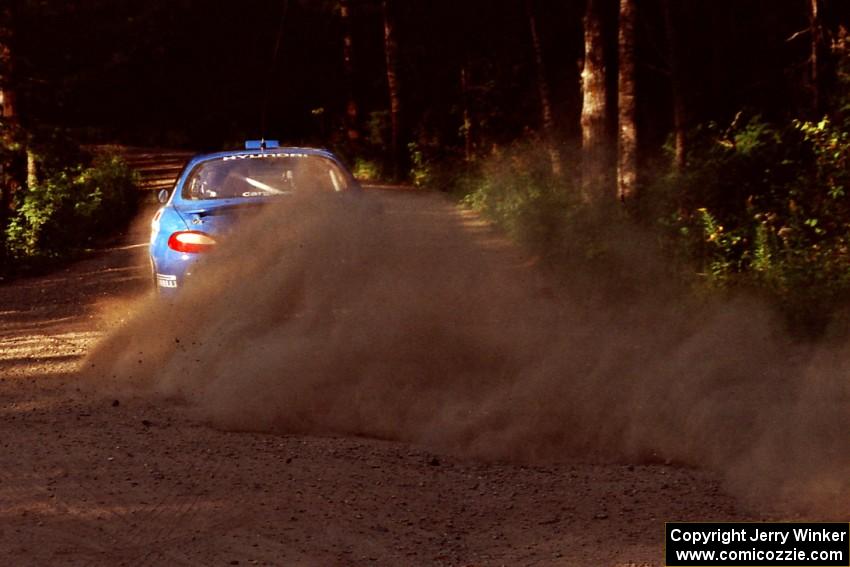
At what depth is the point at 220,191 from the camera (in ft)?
40.8

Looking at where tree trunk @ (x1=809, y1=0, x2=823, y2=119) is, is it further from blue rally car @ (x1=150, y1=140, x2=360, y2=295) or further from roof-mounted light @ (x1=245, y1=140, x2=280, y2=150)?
roof-mounted light @ (x1=245, y1=140, x2=280, y2=150)

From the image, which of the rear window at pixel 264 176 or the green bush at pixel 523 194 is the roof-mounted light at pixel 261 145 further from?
the green bush at pixel 523 194

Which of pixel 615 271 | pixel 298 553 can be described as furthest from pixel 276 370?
pixel 615 271

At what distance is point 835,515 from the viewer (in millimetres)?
6156

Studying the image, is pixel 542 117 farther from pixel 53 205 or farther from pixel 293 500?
pixel 293 500

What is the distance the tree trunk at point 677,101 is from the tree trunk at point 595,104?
3.94ft

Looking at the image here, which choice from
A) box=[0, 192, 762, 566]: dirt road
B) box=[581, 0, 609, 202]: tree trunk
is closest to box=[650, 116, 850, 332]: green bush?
box=[581, 0, 609, 202]: tree trunk

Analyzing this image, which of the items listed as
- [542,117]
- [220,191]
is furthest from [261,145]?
[542,117]

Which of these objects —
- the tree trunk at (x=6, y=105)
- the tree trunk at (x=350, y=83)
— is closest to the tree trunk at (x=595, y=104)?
the tree trunk at (x=6, y=105)

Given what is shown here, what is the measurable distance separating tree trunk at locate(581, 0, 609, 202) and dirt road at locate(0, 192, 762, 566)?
12485mm

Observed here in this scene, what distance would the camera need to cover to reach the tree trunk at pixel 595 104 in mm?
20297

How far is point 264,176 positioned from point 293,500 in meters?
6.52

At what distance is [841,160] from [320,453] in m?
8.73

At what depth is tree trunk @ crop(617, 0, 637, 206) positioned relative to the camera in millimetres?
18516
